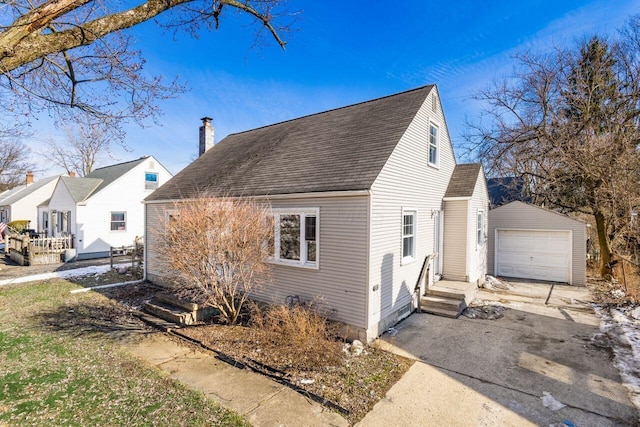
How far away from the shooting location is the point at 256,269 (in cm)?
751

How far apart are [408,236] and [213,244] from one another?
507 centimetres

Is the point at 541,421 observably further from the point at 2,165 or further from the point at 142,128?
the point at 2,165

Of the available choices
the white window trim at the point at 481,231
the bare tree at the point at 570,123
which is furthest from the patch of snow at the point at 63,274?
the bare tree at the point at 570,123

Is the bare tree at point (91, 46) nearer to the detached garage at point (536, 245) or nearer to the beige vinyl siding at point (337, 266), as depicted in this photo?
the beige vinyl siding at point (337, 266)

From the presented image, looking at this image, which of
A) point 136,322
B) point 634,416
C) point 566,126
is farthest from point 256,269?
point 566,126

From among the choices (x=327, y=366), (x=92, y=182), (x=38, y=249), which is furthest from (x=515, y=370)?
(x=92, y=182)

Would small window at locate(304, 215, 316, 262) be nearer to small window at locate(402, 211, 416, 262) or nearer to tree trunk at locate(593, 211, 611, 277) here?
small window at locate(402, 211, 416, 262)

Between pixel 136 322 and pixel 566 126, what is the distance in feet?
63.4

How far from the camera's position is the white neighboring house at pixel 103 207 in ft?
60.4

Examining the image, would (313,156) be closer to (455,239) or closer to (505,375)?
(455,239)

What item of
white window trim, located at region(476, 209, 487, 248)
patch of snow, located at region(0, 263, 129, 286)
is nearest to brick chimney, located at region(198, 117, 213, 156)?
patch of snow, located at region(0, 263, 129, 286)

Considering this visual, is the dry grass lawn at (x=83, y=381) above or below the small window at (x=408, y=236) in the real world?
below

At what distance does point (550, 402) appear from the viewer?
15.2 feet

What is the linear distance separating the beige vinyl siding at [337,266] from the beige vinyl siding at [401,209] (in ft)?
0.85
